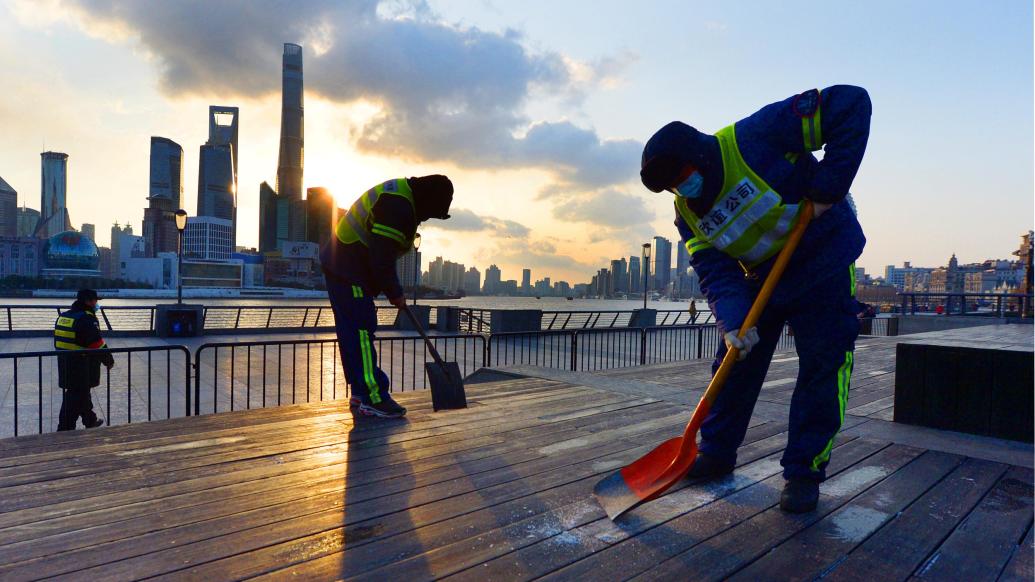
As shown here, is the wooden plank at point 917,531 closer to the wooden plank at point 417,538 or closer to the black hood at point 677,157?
the wooden plank at point 417,538

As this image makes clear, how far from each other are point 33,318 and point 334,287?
2130 centimetres

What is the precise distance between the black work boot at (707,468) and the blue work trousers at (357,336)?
2.24 meters

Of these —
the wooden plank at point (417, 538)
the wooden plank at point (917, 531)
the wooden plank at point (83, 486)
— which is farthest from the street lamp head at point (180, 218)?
the wooden plank at point (917, 531)

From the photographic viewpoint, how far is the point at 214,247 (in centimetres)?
15638

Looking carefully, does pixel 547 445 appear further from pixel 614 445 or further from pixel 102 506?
pixel 102 506

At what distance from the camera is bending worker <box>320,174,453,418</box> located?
3.81 meters

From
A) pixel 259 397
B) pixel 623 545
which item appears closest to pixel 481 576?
pixel 623 545

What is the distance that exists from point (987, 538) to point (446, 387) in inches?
121

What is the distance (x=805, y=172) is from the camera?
92.2 inches

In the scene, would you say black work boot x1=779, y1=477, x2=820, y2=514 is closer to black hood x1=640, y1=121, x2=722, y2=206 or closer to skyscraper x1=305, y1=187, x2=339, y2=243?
black hood x1=640, y1=121, x2=722, y2=206

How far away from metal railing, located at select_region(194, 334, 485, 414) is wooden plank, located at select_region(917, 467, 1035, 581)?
467 centimetres

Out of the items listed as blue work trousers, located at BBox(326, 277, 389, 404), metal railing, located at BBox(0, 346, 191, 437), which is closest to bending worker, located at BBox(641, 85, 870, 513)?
blue work trousers, located at BBox(326, 277, 389, 404)

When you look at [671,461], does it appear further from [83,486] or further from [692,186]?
[83,486]

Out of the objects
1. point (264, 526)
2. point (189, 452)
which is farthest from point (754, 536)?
point (189, 452)
